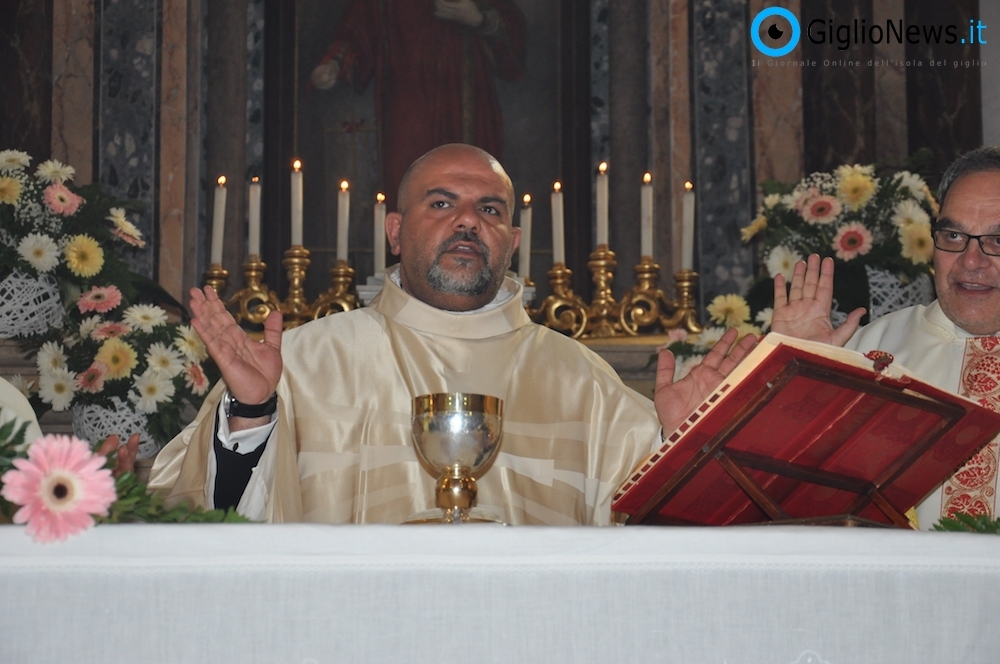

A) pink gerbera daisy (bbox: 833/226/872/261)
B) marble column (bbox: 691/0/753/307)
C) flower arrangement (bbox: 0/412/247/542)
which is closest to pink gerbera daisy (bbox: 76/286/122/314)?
flower arrangement (bbox: 0/412/247/542)

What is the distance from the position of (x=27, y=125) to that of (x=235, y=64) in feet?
3.43

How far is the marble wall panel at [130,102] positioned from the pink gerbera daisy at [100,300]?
1.87 m

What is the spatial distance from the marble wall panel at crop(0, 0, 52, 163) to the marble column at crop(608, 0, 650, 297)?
2.75 metres

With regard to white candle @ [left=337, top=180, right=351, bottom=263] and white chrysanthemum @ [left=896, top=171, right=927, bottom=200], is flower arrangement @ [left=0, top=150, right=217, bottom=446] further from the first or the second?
white chrysanthemum @ [left=896, top=171, right=927, bottom=200]

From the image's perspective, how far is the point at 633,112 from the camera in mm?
6355

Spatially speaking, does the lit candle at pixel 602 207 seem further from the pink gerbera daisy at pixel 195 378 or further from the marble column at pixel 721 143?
the pink gerbera daisy at pixel 195 378

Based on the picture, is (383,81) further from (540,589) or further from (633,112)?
(540,589)

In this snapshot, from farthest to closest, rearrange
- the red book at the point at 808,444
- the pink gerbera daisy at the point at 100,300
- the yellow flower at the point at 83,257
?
the yellow flower at the point at 83,257, the pink gerbera daisy at the point at 100,300, the red book at the point at 808,444

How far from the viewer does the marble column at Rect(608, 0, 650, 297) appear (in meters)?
6.26

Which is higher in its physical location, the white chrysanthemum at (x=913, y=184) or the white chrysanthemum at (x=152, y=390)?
the white chrysanthemum at (x=913, y=184)

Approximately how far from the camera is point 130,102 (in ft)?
20.0

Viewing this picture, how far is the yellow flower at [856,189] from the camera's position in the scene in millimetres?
4305

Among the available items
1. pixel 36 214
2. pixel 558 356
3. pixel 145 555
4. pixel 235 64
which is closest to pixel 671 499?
pixel 145 555

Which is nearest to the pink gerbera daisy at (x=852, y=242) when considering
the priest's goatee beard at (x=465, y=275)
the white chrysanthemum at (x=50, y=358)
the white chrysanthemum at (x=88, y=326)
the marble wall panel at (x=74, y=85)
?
the priest's goatee beard at (x=465, y=275)
